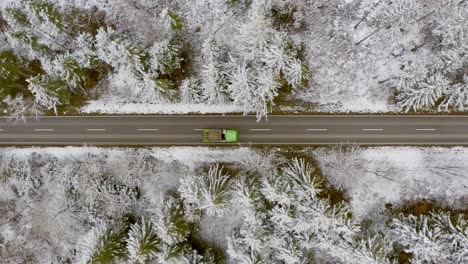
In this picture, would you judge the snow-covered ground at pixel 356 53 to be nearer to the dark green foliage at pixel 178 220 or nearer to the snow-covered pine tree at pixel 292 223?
the snow-covered pine tree at pixel 292 223

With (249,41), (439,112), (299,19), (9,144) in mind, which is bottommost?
(9,144)

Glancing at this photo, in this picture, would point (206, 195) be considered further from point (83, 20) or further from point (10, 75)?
point (10, 75)

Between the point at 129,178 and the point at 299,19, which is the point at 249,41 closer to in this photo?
the point at 299,19


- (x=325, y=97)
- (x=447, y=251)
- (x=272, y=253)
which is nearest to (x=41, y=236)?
(x=272, y=253)

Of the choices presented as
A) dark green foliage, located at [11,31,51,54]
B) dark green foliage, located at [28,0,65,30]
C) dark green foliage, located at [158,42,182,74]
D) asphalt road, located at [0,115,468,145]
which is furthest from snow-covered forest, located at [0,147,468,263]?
dark green foliage, located at [28,0,65,30]

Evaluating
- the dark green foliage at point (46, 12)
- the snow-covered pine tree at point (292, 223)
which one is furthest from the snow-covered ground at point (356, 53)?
the dark green foliage at point (46, 12)

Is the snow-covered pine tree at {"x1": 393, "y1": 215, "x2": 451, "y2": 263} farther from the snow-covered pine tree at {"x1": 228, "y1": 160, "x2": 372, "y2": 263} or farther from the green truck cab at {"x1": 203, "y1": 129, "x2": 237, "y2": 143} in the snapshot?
the green truck cab at {"x1": 203, "y1": 129, "x2": 237, "y2": 143}

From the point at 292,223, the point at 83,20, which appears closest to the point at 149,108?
the point at 83,20
